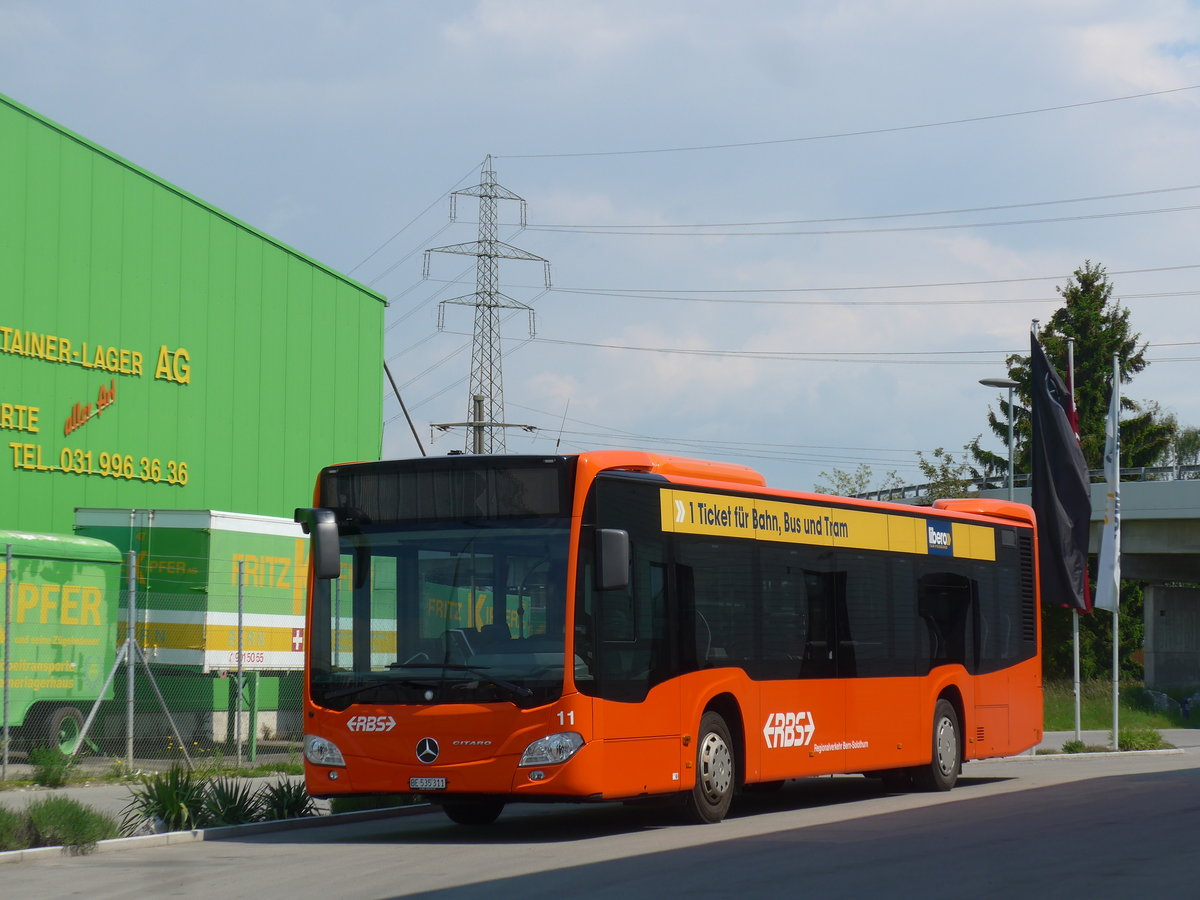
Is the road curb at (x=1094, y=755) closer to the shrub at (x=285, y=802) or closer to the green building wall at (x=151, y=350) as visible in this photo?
the green building wall at (x=151, y=350)

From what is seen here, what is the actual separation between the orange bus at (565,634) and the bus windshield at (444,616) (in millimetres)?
17

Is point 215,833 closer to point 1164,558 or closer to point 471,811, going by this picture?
point 471,811

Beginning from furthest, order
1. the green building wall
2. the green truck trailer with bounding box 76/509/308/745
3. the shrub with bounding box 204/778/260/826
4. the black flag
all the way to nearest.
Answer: the black flag → the green building wall → the green truck trailer with bounding box 76/509/308/745 → the shrub with bounding box 204/778/260/826

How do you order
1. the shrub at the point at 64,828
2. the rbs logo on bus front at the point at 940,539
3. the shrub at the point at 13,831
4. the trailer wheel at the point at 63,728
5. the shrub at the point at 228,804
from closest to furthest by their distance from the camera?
→ 1. the shrub at the point at 13,831
2. the shrub at the point at 64,828
3. the shrub at the point at 228,804
4. the rbs logo on bus front at the point at 940,539
5. the trailer wheel at the point at 63,728

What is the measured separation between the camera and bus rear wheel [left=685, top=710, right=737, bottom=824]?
47.2ft

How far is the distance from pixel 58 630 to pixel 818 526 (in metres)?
10.2

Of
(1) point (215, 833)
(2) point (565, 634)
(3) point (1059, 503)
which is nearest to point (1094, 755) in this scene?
(3) point (1059, 503)

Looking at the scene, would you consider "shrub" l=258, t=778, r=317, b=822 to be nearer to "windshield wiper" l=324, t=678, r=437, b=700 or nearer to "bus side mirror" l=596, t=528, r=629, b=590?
"windshield wiper" l=324, t=678, r=437, b=700

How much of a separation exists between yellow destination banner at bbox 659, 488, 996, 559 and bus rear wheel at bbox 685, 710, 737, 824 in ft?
5.81

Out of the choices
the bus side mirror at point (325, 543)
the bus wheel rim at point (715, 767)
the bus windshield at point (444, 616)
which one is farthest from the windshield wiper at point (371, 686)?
the bus wheel rim at point (715, 767)

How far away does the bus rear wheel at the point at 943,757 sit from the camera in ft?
61.7

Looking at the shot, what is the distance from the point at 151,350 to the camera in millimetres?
28281

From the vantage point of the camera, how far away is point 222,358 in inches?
1187

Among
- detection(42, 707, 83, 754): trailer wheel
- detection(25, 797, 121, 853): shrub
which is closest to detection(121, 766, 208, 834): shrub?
detection(25, 797, 121, 853): shrub
